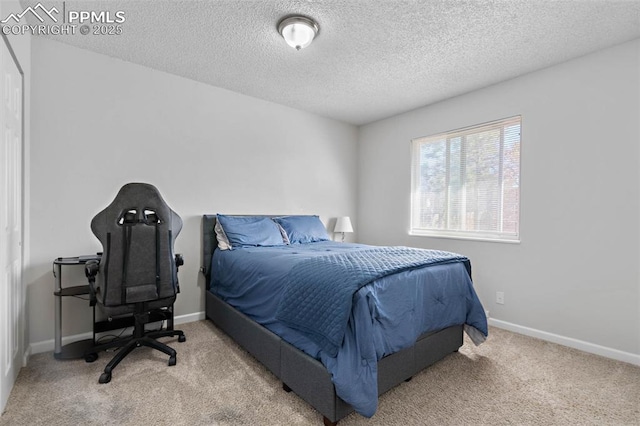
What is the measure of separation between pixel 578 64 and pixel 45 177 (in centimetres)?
452

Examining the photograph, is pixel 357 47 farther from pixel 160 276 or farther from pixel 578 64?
pixel 160 276

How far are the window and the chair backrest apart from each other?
297 cm

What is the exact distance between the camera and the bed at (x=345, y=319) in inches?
60.1

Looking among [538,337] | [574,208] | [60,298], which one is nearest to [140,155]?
[60,298]

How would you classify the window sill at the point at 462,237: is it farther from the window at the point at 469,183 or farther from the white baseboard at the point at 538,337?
the white baseboard at the point at 538,337

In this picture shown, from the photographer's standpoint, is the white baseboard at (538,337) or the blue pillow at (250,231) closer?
the white baseboard at (538,337)

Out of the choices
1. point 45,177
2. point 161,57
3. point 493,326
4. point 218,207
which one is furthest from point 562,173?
point 45,177

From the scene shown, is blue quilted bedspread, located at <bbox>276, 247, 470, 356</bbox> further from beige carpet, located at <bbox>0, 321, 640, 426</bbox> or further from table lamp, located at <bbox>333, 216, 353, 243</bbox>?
table lamp, located at <bbox>333, 216, 353, 243</bbox>

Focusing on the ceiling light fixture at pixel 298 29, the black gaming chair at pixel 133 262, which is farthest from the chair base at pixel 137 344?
the ceiling light fixture at pixel 298 29

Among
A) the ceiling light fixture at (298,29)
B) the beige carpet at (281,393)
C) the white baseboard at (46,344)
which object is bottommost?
the beige carpet at (281,393)

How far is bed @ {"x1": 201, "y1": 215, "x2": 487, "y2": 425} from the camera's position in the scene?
153 centimetres

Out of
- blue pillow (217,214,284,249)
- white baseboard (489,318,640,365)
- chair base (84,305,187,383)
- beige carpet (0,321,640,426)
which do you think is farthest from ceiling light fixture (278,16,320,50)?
white baseboard (489,318,640,365)

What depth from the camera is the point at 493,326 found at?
3123 mm

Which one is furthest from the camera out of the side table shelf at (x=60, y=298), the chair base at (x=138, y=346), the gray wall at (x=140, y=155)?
the gray wall at (x=140, y=155)
